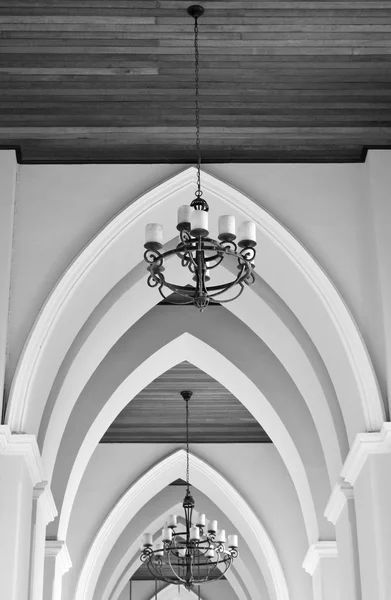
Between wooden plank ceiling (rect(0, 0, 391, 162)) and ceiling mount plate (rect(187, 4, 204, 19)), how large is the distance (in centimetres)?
4

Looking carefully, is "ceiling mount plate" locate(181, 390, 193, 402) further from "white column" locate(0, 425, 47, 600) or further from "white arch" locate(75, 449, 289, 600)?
"white column" locate(0, 425, 47, 600)

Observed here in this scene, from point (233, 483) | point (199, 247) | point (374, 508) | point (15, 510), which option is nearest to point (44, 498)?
point (15, 510)

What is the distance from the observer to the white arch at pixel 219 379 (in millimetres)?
9227

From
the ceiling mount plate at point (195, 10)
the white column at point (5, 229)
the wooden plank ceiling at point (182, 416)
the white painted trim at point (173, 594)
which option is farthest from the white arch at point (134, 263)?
the white painted trim at point (173, 594)

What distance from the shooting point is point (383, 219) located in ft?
22.9

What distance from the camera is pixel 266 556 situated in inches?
438

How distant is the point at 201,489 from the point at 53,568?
395 centimetres

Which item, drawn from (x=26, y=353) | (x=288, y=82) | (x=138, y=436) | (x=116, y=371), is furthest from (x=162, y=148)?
(x=138, y=436)

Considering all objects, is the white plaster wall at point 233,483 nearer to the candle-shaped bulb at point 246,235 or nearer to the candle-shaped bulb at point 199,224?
the candle-shaped bulb at point 246,235

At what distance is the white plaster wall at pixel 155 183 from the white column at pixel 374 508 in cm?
86

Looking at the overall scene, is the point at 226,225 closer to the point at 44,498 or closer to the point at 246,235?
the point at 246,235

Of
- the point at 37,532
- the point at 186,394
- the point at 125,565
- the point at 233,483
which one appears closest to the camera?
the point at 37,532

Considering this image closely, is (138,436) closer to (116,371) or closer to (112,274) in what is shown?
(116,371)

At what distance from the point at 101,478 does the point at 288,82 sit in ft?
20.1
